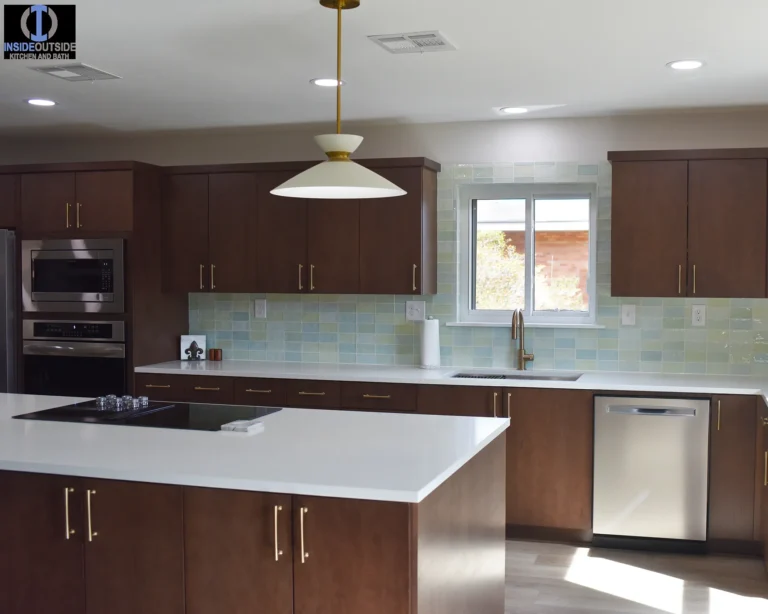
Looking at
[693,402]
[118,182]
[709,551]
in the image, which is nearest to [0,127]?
[118,182]

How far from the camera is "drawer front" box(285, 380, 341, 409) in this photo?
16.1 ft

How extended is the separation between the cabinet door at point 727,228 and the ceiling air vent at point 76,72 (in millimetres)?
3000

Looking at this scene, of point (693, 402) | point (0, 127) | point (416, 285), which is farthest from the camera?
point (0, 127)

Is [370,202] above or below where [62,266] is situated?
above

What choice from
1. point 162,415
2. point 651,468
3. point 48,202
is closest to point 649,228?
point 651,468

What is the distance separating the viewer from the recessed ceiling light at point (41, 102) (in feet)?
15.1

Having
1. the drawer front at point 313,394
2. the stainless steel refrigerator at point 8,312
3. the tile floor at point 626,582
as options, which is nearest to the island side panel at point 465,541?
the tile floor at point 626,582

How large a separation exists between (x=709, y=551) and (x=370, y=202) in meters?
2.62

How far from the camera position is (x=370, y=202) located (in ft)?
16.6

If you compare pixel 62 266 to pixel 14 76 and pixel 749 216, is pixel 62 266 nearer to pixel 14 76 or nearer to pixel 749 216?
pixel 14 76

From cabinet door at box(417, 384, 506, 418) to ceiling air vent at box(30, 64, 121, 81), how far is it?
7.43ft

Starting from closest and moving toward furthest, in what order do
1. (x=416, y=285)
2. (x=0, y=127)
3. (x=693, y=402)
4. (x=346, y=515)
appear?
(x=346, y=515), (x=693, y=402), (x=416, y=285), (x=0, y=127)

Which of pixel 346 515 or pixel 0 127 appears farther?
pixel 0 127

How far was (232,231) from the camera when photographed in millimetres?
5336
